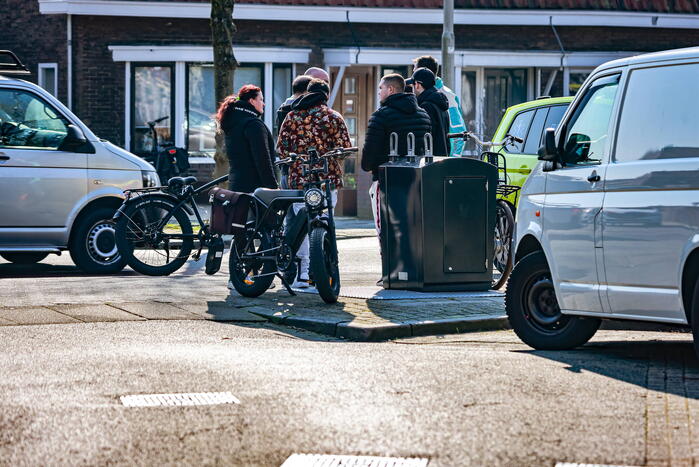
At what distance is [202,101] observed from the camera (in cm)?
2752

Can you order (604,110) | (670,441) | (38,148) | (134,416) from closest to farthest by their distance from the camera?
(670,441)
(134,416)
(604,110)
(38,148)

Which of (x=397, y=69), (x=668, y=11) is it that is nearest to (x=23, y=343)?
(x=397, y=69)

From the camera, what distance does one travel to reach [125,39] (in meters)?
26.8

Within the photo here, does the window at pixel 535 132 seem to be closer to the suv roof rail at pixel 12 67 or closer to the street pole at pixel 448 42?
the suv roof rail at pixel 12 67

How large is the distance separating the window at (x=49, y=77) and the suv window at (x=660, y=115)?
20.5 meters

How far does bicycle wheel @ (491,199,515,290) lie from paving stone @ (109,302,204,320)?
9.89 ft

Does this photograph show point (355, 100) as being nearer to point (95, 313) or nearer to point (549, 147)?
point (95, 313)

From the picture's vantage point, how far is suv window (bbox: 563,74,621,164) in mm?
8195

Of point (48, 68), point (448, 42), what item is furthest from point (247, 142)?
point (48, 68)

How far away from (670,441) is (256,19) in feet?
72.6

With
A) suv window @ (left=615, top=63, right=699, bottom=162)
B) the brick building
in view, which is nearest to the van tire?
suv window @ (left=615, top=63, right=699, bottom=162)

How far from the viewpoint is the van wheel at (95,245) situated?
13656mm

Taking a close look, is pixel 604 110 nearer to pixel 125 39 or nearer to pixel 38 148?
pixel 38 148

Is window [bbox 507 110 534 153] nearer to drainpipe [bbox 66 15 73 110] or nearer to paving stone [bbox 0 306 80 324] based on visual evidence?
paving stone [bbox 0 306 80 324]
